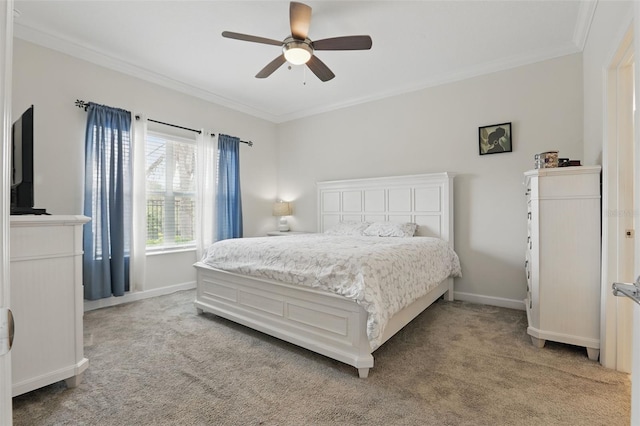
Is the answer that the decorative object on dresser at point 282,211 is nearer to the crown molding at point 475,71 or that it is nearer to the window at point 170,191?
the window at point 170,191

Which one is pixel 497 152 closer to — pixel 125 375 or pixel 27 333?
pixel 125 375

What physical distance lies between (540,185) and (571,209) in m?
0.27

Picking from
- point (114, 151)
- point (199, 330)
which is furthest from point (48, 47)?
point (199, 330)

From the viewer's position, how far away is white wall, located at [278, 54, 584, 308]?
10.6 ft


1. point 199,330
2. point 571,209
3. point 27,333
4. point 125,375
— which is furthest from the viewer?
point 199,330

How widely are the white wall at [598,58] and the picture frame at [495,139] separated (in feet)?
2.15

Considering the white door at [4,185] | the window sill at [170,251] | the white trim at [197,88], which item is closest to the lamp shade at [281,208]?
the window sill at [170,251]

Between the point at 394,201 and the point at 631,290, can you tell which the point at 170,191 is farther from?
the point at 631,290

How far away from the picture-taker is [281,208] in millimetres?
5242

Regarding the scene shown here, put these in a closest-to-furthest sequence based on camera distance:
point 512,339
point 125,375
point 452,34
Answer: point 125,375 → point 512,339 → point 452,34

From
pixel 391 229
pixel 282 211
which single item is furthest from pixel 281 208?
pixel 391 229

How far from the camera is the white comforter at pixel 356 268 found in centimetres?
202

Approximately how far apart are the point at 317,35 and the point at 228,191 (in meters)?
2.56

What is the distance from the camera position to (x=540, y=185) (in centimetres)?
235
